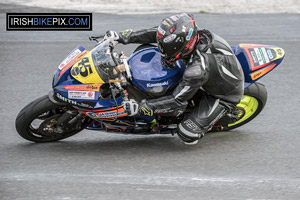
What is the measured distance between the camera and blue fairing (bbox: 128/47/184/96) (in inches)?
215

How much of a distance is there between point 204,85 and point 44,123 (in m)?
1.61

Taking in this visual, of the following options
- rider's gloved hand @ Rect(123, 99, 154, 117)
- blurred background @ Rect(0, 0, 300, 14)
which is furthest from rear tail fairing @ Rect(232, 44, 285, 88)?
blurred background @ Rect(0, 0, 300, 14)

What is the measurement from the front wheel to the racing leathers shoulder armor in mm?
894

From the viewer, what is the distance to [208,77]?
5.43 metres

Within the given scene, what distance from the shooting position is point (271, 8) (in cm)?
1152

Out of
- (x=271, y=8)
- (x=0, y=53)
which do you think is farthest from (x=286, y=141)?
(x=271, y=8)

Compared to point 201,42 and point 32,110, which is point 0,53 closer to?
point 32,110

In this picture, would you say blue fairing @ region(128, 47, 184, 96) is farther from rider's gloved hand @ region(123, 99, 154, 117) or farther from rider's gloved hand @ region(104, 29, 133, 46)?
rider's gloved hand @ region(104, 29, 133, 46)

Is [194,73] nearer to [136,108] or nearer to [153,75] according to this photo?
[153,75]

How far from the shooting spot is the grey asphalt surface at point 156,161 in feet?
16.4

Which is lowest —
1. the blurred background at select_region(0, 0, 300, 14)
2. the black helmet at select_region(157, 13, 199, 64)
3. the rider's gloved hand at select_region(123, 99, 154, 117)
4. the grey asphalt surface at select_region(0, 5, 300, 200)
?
the grey asphalt surface at select_region(0, 5, 300, 200)

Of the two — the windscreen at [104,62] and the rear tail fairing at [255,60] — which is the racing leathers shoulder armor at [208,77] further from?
the windscreen at [104,62]

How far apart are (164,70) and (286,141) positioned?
1595mm

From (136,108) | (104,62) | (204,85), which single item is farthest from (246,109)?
(104,62)
